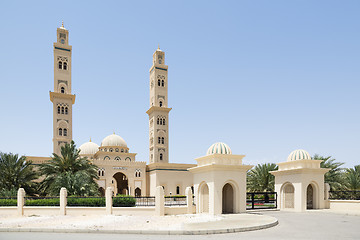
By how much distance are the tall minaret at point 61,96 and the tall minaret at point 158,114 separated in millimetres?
12761

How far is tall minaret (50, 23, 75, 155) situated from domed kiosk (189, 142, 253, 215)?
2890cm

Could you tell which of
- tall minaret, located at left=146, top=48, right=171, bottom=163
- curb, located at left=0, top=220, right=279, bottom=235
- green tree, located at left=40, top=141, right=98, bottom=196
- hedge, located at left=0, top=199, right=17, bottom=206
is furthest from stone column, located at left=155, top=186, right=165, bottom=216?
tall minaret, located at left=146, top=48, right=171, bottom=163

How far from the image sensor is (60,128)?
44219 mm

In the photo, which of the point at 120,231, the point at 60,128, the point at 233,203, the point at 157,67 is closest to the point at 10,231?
the point at 120,231

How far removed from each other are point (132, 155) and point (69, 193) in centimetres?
2565

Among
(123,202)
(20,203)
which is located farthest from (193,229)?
(20,203)

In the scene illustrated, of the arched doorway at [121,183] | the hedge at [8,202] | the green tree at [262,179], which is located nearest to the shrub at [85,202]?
the hedge at [8,202]

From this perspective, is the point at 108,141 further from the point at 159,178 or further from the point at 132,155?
the point at 159,178

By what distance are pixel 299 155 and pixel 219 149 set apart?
7.18 m

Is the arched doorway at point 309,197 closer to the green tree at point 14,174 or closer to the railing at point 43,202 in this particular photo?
the railing at point 43,202

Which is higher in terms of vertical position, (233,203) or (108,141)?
(108,141)

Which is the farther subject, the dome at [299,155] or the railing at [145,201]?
the dome at [299,155]

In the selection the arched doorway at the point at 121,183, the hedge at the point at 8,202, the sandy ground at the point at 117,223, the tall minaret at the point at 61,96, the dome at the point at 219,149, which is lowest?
the arched doorway at the point at 121,183

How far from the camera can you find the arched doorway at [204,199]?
19.9 meters
